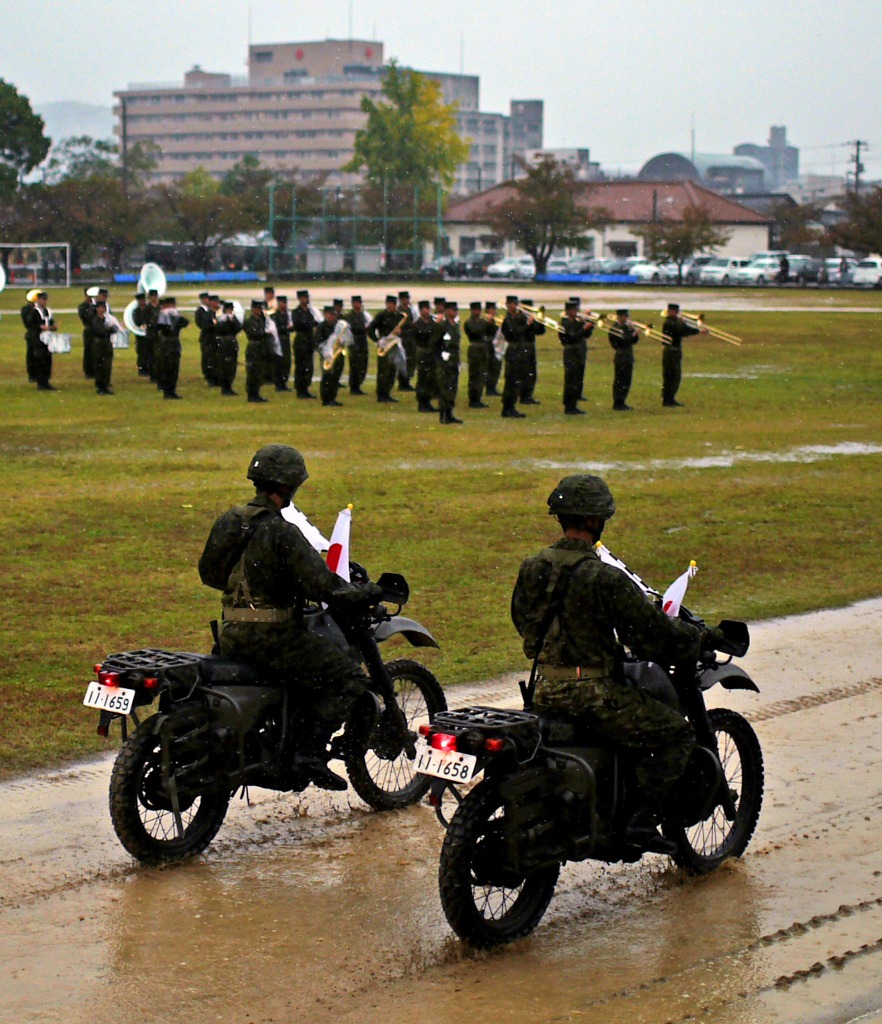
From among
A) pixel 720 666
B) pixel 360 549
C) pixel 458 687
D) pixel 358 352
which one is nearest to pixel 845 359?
pixel 358 352

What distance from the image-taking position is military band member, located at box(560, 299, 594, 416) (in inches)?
1010

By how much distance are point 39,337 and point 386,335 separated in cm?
632

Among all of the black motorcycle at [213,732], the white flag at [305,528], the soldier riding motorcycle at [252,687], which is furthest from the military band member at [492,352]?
the soldier riding motorcycle at [252,687]

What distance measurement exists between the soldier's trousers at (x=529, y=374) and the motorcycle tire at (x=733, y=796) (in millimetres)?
19509

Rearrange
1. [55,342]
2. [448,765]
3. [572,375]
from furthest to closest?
[55,342]
[572,375]
[448,765]

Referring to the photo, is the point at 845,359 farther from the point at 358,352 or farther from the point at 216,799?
the point at 216,799

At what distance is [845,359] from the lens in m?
36.3

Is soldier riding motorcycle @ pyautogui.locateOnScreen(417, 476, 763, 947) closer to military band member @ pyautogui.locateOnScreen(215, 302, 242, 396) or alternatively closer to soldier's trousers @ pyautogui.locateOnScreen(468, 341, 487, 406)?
soldier's trousers @ pyautogui.locateOnScreen(468, 341, 487, 406)

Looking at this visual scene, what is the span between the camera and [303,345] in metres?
29.1

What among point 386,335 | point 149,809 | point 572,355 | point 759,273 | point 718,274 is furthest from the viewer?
point 718,274

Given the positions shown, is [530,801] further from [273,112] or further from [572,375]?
[273,112]

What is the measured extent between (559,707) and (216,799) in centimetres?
155

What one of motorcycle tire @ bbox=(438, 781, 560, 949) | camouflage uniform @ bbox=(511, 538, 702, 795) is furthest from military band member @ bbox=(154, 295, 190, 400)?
motorcycle tire @ bbox=(438, 781, 560, 949)

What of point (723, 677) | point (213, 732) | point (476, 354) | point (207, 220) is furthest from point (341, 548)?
point (207, 220)
